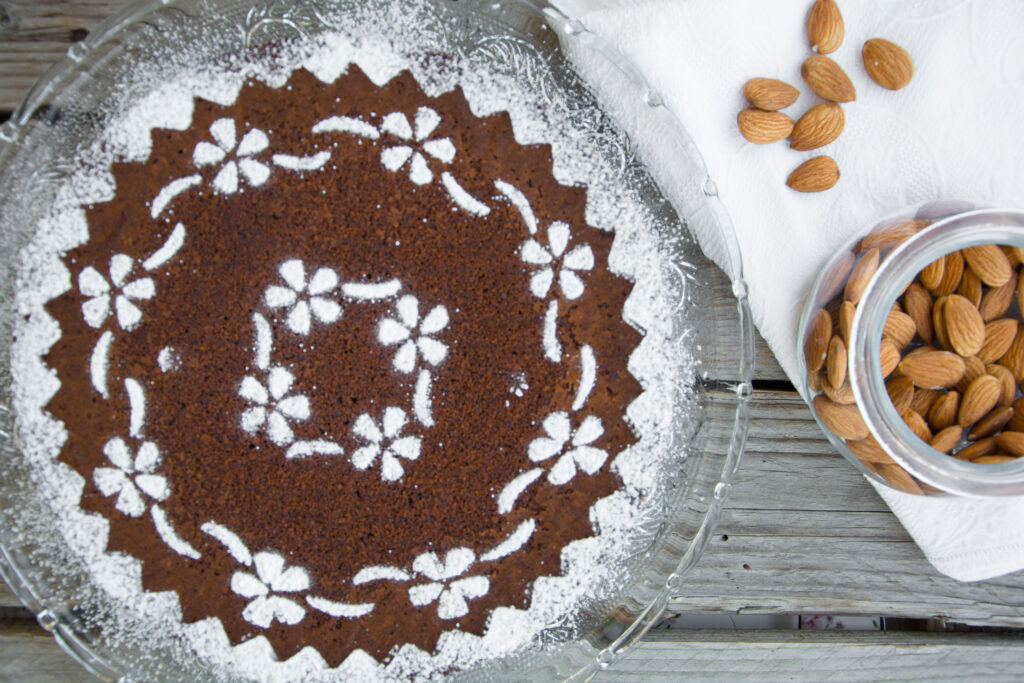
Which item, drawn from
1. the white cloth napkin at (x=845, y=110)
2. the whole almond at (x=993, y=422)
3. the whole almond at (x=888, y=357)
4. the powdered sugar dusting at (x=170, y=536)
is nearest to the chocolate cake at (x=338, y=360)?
the powdered sugar dusting at (x=170, y=536)

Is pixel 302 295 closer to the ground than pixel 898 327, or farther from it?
farther from it

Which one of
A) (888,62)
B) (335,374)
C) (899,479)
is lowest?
(899,479)

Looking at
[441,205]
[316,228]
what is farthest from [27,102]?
Result: [441,205]

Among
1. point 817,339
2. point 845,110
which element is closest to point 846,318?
point 817,339

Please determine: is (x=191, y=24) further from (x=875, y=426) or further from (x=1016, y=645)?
(x=1016, y=645)

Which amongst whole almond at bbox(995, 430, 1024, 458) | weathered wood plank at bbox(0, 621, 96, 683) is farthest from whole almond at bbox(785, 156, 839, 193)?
weathered wood plank at bbox(0, 621, 96, 683)

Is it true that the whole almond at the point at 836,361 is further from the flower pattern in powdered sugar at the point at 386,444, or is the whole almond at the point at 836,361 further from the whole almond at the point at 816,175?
the flower pattern in powdered sugar at the point at 386,444

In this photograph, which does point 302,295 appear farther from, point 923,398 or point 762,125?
point 923,398
